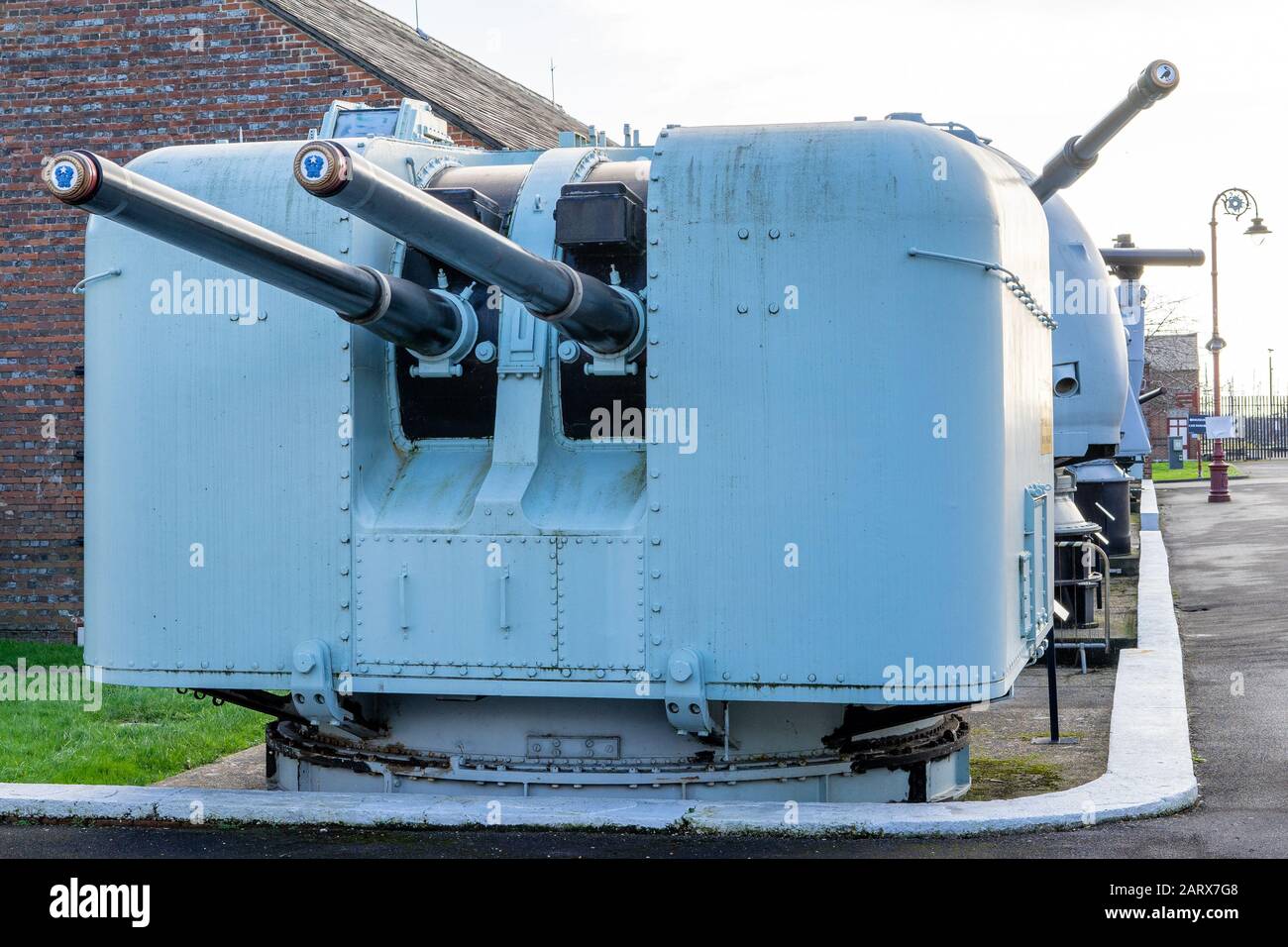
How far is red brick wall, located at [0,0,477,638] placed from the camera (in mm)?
13055

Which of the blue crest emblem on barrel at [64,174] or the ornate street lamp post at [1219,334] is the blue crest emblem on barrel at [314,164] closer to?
the blue crest emblem on barrel at [64,174]

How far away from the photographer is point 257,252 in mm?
5066

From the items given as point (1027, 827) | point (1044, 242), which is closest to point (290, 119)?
point (1044, 242)

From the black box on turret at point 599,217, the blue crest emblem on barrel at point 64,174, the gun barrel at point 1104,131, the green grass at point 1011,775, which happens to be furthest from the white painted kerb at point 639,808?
the gun barrel at point 1104,131

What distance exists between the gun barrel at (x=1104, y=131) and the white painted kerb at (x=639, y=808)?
3216 millimetres

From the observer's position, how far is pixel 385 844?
572 centimetres

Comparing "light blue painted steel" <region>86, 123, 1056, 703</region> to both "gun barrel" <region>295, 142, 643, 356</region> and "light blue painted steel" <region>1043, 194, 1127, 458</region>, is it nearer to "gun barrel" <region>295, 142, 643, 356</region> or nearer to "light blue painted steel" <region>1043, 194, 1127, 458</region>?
"gun barrel" <region>295, 142, 643, 356</region>

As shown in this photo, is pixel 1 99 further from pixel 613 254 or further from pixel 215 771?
pixel 613 254

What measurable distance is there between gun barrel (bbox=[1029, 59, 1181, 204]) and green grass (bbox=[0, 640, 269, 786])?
5.66 meters

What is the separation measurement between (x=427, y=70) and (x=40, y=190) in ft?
11.3

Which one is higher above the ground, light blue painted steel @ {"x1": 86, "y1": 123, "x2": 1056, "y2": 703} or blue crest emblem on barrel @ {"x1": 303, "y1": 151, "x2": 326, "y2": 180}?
blue crest emblem on barrel @ {"x1": 303, "y1": 151, "x2": 326, "y2": 180}

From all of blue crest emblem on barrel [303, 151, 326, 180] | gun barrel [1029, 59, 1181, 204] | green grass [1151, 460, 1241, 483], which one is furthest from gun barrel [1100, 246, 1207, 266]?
green grass [1151, 460, 1241, 483]

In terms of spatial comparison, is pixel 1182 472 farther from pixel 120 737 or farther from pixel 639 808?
pixel 639 808

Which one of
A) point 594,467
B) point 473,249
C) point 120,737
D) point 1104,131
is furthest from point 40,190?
point 473,249
